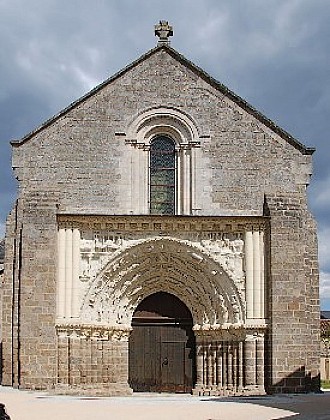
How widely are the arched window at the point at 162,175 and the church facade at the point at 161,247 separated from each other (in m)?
0.03

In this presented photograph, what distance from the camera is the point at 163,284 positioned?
1941cm

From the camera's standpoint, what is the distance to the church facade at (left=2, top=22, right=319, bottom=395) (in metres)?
18.0

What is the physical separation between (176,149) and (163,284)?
342 cm

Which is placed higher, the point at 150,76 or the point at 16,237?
the point at 150,76

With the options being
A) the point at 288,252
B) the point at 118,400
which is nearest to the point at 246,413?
the point at 118,400

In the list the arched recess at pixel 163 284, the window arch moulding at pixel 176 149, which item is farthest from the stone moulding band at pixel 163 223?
the window arch moulding at pixel 176 149

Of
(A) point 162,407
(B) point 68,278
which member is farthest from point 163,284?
(A) point 162,407

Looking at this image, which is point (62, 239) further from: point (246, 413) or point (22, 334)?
point (246, 413)

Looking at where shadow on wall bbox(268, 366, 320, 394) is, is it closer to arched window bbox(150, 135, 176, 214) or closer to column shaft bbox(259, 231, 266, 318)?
column shaft bbox(259, 231, 266, 318)

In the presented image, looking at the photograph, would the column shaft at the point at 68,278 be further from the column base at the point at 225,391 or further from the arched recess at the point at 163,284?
the column base at the point at 225,391

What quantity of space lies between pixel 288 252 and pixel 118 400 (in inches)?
209

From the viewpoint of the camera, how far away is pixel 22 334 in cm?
1777

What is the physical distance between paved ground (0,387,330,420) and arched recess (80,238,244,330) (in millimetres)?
2189

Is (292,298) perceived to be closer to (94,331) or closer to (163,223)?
(163,223)
